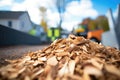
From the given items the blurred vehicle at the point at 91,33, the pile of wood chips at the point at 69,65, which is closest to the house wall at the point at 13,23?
the pile of wood chips at the point at 69,65

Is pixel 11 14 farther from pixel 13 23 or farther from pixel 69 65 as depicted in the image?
pixel 69 65

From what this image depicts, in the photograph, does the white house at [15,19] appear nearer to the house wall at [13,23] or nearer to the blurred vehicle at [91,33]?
the house wall at [13,23]

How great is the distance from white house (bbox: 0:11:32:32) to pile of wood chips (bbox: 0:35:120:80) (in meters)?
2.03

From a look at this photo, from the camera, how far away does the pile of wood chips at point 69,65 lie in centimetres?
309

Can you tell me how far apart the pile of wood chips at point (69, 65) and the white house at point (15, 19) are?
2028 millimetres

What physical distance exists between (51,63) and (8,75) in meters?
0.64

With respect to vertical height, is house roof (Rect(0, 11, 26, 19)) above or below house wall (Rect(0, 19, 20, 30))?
above

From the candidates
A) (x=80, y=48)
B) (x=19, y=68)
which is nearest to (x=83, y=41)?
(x=80, y=48)

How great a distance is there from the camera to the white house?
5824mm

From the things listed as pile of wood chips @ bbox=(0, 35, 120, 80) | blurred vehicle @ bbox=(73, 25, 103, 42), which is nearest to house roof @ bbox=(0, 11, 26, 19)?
pile of wood chips @ bbox=(0, 35, 120, 80)

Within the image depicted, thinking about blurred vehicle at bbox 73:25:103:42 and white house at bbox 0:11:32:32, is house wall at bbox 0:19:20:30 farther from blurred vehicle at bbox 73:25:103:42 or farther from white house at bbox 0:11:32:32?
blurred vehicle at bbox 73:25:103:42

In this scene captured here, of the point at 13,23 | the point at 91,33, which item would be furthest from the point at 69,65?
the point at 91,33

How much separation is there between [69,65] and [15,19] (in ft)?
12.1

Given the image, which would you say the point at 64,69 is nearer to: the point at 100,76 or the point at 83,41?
the point at 100,76
